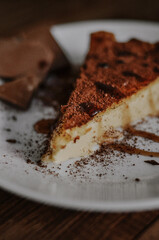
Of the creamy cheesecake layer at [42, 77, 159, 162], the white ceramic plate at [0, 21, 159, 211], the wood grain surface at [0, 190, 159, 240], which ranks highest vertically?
the creamy cheesecake layer at [42, 77, 159, 162]

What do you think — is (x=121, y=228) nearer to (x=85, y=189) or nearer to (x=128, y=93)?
(x=85, y=189)

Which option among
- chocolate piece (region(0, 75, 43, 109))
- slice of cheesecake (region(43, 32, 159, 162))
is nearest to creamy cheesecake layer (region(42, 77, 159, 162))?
slice of cheesecake (region(43, 32, 159, 162))

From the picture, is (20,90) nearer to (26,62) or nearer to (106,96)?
(26,62)

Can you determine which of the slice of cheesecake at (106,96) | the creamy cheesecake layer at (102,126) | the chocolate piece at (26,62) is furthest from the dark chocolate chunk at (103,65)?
the chocolate piece at (26,62)

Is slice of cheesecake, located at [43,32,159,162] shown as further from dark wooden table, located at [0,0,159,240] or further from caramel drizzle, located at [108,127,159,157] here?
dark wooden table, located at [0,0,159,240]

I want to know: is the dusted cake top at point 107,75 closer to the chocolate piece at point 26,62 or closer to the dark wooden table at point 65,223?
the chocolate piece at point 26,62

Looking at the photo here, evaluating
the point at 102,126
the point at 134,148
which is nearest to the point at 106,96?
the point at 102,126

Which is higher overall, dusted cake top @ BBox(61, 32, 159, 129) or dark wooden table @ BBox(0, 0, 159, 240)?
dusted cake top @ BBox(61, 32, 159, 129)
